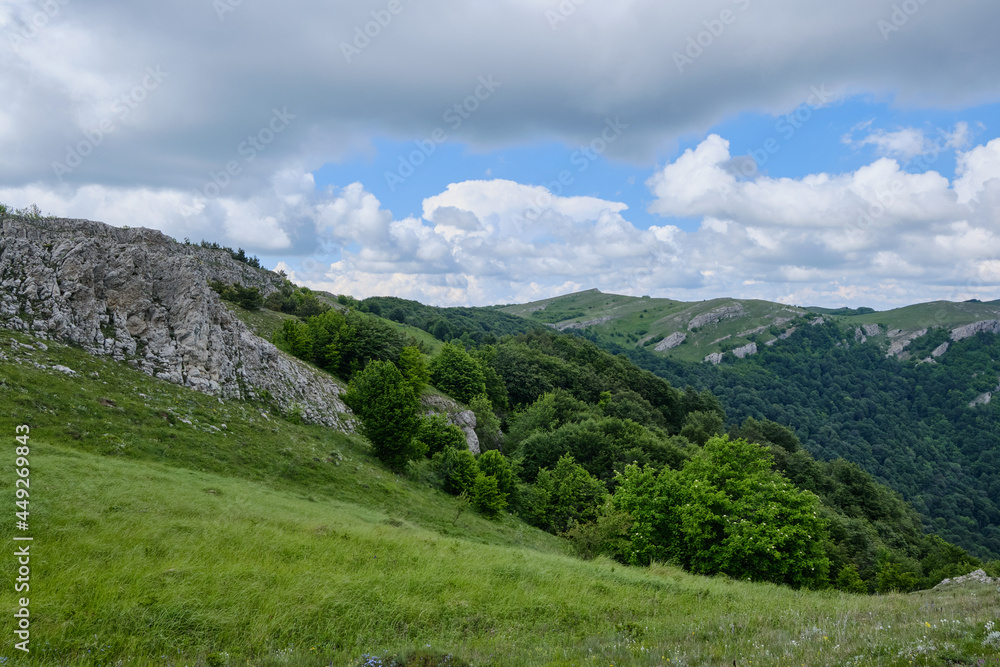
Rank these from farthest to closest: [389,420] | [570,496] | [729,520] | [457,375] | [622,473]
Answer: [457,375] → [622,473] → [570,496] → [389,420] → [729,520]

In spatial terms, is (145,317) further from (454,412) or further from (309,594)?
(454,412)

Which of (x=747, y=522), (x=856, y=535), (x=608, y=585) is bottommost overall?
(x=856, y=535)

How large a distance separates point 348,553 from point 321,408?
29525mm

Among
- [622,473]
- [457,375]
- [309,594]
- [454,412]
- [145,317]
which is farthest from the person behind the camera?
[457,375]

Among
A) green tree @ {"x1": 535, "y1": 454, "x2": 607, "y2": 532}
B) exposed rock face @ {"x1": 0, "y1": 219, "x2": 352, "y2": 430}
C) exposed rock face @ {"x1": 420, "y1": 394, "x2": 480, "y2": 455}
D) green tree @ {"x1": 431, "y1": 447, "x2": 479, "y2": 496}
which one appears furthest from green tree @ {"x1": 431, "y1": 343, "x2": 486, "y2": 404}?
green tree @ {"x1": 431, "y1": 447, "x2": 479, "y2": 496}

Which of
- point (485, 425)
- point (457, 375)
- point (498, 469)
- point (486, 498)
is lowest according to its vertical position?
point (486, 498)

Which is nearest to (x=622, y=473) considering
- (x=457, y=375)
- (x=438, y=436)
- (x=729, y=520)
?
(x=438, y=436)

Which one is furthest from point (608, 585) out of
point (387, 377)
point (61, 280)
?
point (61, 280)

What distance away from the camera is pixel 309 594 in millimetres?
10930

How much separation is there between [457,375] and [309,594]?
66.8m

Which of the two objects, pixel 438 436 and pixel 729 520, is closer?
pixel 729 520

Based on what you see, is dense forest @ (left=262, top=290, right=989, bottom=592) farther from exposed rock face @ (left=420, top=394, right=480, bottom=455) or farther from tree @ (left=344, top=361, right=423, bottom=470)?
exposed rock face @ (left=420, top=394, right=480, bottom=455)

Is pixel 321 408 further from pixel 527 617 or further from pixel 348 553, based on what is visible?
pixel 527 617

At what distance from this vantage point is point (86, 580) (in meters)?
9.84
